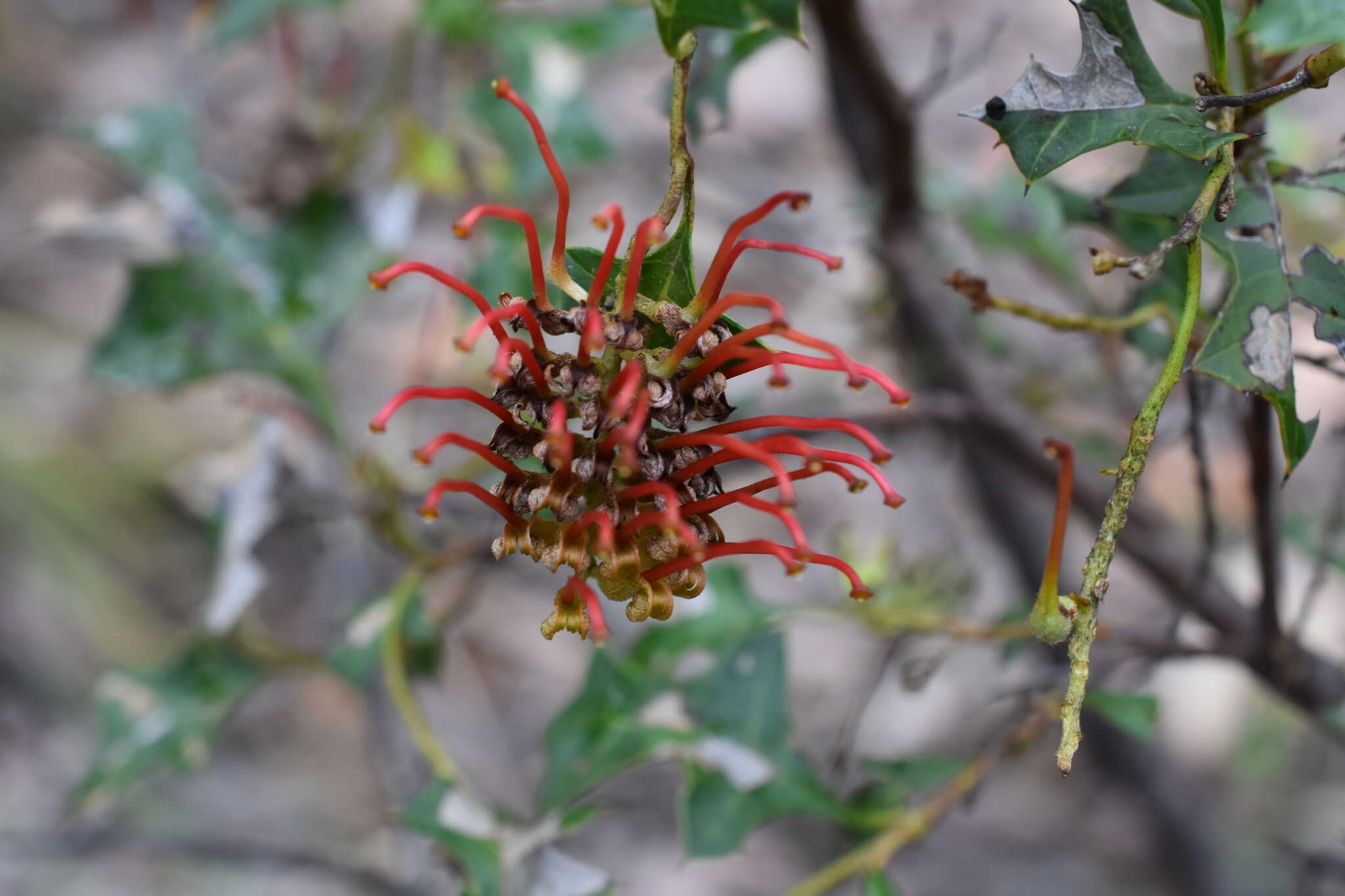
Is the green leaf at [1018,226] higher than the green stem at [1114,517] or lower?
higher

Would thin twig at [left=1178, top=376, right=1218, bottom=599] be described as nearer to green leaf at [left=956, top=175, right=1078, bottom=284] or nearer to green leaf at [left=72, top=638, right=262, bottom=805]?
green leaf at [left=956, top=175, right=1078, bottom=284]

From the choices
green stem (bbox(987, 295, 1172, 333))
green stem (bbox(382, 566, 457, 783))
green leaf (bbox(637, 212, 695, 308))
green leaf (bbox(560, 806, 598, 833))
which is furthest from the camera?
green stem (bbox(382, 566, 457, 783))

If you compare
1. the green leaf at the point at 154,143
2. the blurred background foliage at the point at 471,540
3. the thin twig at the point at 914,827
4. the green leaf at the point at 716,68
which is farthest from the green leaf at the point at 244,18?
the thin twig at the point at 914,827

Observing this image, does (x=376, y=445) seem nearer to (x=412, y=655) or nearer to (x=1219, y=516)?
(x=412, y=655)

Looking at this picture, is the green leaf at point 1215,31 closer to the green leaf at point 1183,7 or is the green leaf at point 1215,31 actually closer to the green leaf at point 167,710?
the green leaf at point 1183,7

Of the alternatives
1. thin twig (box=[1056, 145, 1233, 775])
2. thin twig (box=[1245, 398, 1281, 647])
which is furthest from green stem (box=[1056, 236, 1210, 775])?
thin twig (box=[1245, 398, 1281, 647])
